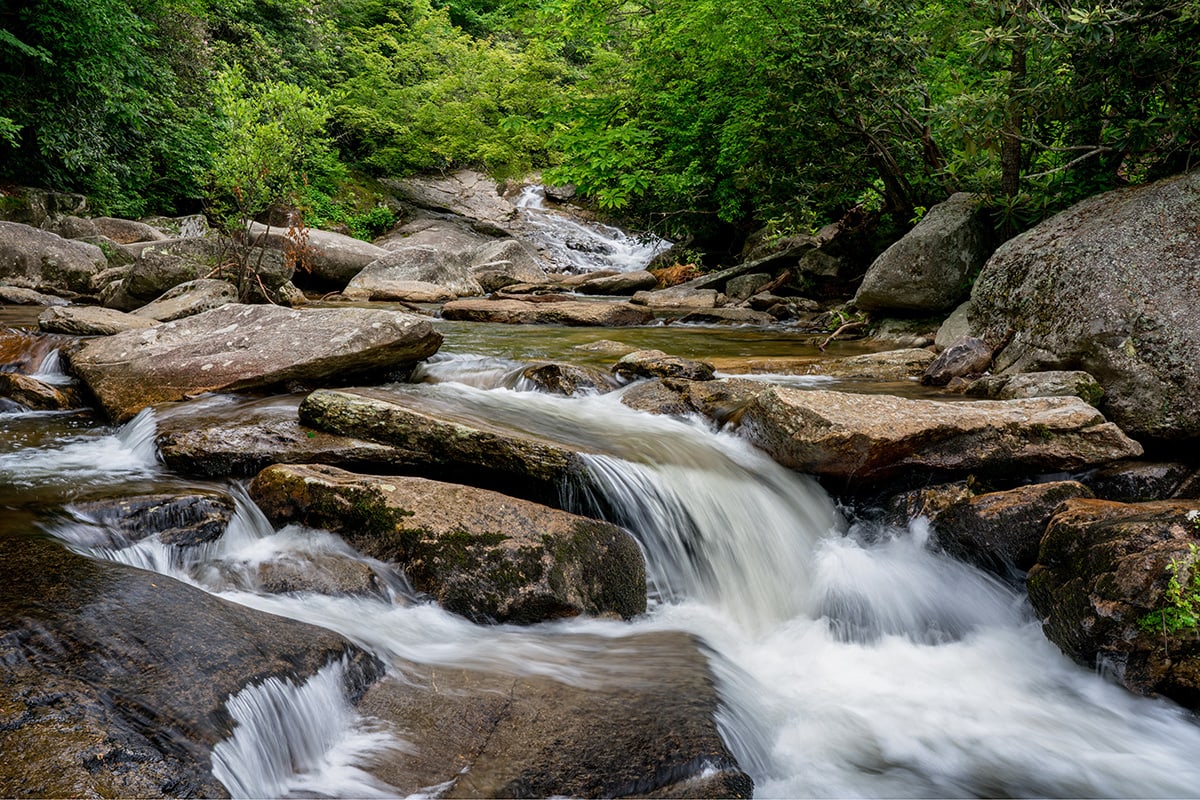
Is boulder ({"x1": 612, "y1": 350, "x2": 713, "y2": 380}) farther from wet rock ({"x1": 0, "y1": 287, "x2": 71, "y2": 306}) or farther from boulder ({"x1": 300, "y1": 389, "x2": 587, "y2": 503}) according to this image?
wet rock ({"x1": 0, "y1": 287, "x2": 71, "y2": 306})

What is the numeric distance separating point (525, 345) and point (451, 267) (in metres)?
7.15

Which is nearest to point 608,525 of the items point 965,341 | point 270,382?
point 270,382

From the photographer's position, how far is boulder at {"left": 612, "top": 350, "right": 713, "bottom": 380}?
23.0ft

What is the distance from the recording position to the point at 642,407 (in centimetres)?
630

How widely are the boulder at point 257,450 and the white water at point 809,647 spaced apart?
0.57 m

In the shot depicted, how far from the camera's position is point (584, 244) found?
2308 centimetres

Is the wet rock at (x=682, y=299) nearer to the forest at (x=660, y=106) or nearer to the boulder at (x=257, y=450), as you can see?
the forest at (x=660, y=106)

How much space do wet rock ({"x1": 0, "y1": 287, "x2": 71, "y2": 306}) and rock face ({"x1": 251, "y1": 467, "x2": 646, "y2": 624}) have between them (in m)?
8.70

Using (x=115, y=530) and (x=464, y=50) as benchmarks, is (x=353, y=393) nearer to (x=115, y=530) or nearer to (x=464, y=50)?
(x=115, y=530)

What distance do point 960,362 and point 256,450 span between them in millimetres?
6159

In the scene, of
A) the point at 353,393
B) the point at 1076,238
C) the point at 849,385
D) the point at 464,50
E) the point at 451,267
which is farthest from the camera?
the point at 464,50

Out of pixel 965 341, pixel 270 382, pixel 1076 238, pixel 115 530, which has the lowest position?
pixel 115 530

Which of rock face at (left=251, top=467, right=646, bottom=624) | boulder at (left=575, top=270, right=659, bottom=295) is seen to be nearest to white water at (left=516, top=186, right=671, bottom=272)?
boulder at (left=575, top=270, right=659, bottom=295)

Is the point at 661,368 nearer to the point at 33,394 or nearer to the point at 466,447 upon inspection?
the point at 466,447
